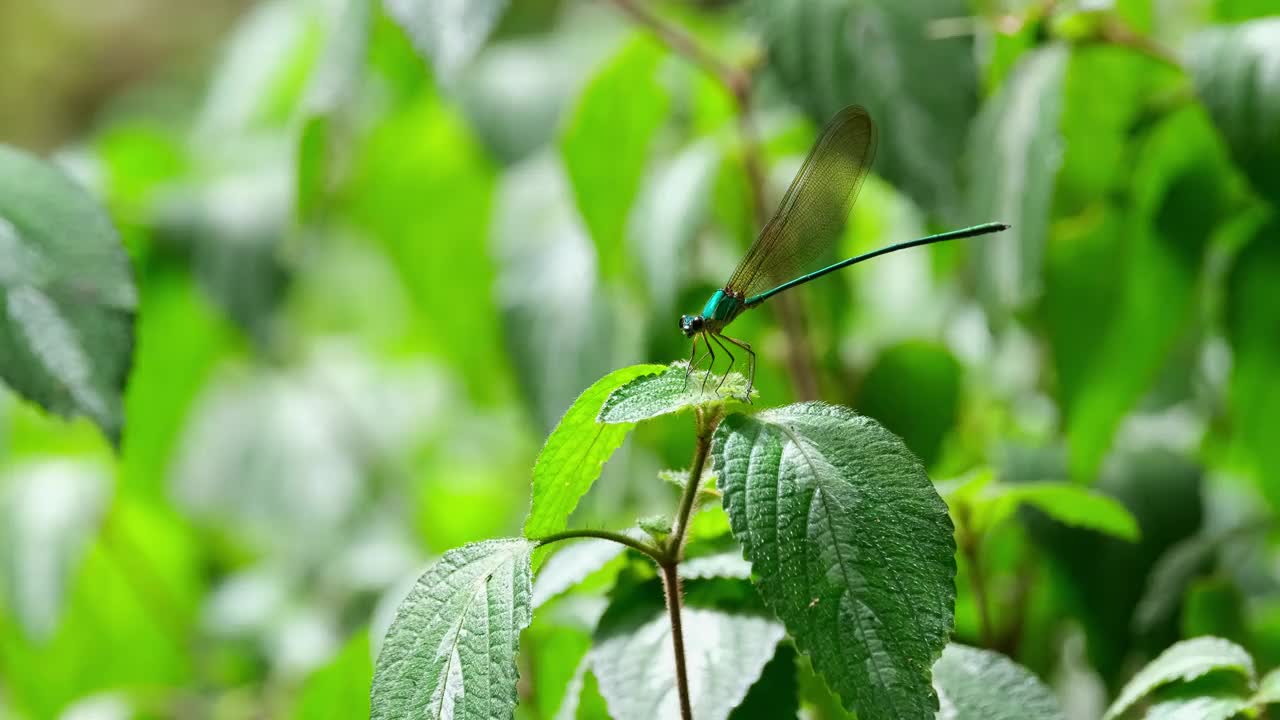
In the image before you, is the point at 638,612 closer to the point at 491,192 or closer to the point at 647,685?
the point at 647,685

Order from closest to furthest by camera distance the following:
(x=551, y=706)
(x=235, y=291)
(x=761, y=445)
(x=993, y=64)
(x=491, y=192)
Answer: (x=761, y=445) < (x=551, y=706) < (x=993, y=64) < (x=235, y=291) < (x=491, y=192)

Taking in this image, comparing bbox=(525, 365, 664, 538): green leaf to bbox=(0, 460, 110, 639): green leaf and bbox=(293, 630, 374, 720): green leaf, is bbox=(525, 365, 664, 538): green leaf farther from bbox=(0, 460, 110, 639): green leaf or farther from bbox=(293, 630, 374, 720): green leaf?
bbox=(0, 460, 110, 639): green leaf

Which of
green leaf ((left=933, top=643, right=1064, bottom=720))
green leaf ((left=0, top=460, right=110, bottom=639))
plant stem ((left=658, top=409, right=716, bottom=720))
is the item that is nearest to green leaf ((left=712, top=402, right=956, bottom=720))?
plant stem ((left=658, top=409, right=716, bottom=720))

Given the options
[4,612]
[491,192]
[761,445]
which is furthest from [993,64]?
[4,612]

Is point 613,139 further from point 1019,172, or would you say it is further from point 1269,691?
point 1269,691

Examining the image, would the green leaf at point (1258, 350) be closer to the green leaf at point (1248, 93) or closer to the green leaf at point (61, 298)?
the green leaf at point (1248, 93)

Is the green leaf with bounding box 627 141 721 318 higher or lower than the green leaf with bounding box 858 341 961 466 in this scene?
higher

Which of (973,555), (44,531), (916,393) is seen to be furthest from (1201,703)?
(44,531)
